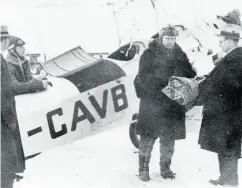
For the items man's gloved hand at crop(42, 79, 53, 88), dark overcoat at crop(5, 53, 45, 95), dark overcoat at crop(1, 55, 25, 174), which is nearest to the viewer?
dark overcoat at crop(1, 55, 25, 174)

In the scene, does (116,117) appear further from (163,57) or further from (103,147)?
(163,57)

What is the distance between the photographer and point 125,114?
533 cm

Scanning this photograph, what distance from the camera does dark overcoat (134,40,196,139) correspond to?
13.9 ft

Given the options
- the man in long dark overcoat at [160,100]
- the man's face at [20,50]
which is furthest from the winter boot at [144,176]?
the man's face at [20,50]

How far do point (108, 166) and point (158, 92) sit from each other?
1.13 metres

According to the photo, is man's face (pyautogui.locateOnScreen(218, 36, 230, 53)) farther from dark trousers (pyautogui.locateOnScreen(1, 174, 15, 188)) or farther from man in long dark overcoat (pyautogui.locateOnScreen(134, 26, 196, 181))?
dark trousers (pyautogui.locateOnScreen(1, 174, 15, 188))

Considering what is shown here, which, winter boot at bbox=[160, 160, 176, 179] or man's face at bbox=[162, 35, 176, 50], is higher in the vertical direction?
man's face at bbox=[162, 35, 176, 50]

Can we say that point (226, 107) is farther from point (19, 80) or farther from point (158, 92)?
point (19, 80)

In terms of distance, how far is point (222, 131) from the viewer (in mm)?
3854

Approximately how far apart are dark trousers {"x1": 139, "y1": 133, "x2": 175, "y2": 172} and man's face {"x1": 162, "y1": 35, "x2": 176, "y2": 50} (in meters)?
1.00

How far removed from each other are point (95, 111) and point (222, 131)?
1822 mm

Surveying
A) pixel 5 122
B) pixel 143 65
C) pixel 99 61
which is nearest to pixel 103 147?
pixel 99 61

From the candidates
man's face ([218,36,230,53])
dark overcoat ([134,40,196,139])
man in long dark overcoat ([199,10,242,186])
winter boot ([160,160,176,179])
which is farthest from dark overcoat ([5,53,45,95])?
man's face ([218,36,230,53])

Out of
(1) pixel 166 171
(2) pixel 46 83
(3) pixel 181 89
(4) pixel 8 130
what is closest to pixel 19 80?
(2) pixel 46 83
